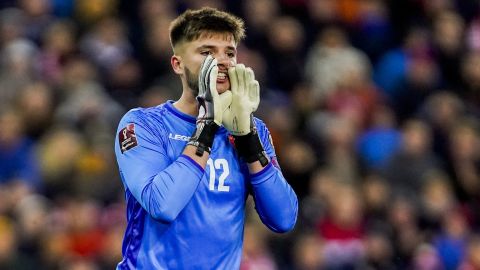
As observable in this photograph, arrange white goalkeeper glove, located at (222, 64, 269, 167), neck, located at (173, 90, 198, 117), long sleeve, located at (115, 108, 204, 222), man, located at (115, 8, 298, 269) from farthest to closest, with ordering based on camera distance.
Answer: neck, located at (173, 90, 198, 117) → white goalkeeper glove, located at (222, 64, 269, 167) → man, located at (115, 8, 298, 269) → long sleeve, located at (115, 108, 204, 222)

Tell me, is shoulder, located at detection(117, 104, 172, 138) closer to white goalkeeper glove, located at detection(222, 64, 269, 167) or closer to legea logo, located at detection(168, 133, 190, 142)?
legea logo, located at detection(168, 133, 190, 142)

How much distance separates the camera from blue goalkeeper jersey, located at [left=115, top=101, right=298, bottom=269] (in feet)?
17.3

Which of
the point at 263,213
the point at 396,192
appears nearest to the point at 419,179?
the point at 396,192

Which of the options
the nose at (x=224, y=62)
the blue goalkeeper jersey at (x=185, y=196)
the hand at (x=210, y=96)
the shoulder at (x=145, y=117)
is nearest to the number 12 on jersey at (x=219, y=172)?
the blue goalkeeper jersey at (x=185, y=196)

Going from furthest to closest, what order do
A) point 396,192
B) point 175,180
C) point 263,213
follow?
point 396,192, point 263,213, point 175,180

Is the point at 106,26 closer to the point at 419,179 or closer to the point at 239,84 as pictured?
the point at 419,179

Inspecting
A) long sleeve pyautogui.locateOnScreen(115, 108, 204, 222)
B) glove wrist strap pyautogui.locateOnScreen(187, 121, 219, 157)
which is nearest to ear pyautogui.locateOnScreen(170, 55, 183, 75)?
long sleeve pyautogui.locateOnScreen(115, 108, 204, 222)

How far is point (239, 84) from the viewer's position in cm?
543

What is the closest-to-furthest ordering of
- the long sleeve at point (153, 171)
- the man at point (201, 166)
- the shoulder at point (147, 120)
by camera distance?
the long sleeve at point (153, 171), the man at point (201, 166), the shoulder at point (147, 120)

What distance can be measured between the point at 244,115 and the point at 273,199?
1.42 ft

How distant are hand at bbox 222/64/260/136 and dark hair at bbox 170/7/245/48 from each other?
26 centimetres

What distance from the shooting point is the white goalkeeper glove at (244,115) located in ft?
17.7

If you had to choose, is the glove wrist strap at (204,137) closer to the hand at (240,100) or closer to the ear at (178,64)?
the hand at (240,100)

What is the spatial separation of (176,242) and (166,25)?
801cm
